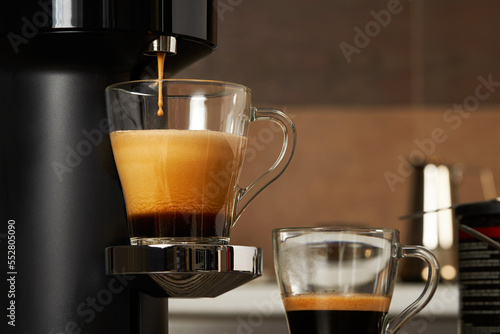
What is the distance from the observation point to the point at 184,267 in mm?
562

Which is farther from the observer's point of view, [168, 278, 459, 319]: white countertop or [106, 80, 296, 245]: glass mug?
[168, 278, 459, 319]: white countertop

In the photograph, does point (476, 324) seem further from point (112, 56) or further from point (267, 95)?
point (267, 95)

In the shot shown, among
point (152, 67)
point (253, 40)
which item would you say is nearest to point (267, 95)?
point (253, 40)

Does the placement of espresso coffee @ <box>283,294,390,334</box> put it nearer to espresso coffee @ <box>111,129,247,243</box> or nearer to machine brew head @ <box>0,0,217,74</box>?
espresso coffee @ <box>111,129,247,243</box>

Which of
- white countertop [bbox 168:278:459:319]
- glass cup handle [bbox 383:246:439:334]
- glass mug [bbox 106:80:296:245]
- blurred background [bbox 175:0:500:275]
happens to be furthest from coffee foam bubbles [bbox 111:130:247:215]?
blurred background [bbox 175:0:500:275]

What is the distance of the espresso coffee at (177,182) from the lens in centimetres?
57

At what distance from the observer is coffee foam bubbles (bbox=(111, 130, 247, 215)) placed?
573 mm

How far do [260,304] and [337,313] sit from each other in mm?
988

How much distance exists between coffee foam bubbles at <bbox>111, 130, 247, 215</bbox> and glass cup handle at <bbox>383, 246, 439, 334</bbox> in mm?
146

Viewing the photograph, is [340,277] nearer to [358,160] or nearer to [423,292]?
[423,292]

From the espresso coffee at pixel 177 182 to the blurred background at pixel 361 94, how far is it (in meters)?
1.62

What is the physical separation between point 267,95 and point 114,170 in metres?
1.61

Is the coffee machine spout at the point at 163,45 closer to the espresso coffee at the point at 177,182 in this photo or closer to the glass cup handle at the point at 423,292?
the espresso coffee at the point at 177,182

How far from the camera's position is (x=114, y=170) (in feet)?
2.05
